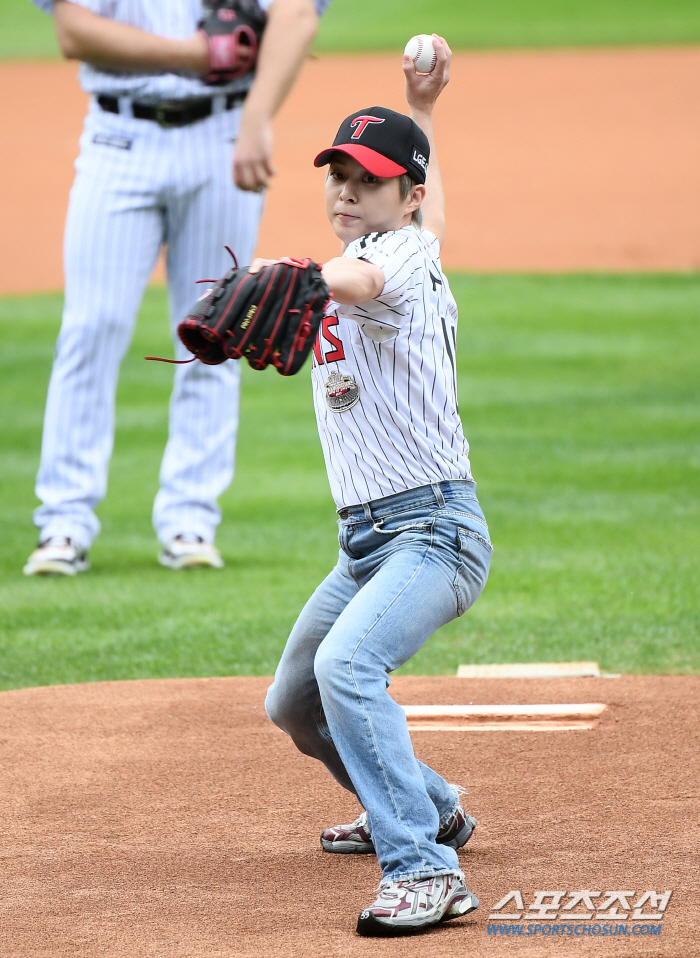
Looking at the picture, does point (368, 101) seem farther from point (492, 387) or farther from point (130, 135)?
point (130, 135)

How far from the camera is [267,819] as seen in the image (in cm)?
369

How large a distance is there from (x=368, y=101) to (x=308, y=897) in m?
24.2

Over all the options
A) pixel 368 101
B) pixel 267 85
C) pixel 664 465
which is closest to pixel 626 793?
pixel 267 85

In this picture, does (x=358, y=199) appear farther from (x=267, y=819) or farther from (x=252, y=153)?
(x=252, y=153)

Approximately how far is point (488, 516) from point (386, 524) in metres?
4.42

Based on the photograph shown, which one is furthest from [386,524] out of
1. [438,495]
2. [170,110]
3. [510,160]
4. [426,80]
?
[510,160]

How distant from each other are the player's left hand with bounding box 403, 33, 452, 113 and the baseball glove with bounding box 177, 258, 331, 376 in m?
1.22

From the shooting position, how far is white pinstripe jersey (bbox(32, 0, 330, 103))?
5969mm

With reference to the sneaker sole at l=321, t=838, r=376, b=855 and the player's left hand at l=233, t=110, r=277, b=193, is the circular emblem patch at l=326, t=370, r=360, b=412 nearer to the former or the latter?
the sneaker sole at l=321, t=838, r=376, b=855

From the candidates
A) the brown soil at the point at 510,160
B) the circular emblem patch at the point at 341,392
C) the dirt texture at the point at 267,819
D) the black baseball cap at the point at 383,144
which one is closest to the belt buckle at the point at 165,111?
the dirt texture at the point at 267,819

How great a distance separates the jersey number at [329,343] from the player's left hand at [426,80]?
2.86ft

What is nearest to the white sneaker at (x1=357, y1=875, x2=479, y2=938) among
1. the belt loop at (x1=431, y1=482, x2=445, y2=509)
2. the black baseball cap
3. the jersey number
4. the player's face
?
the belt loop at (x1=431, y1=482, x2=445, y2=509)

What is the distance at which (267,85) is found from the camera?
6000 mm

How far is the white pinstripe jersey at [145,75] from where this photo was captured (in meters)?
5.97
